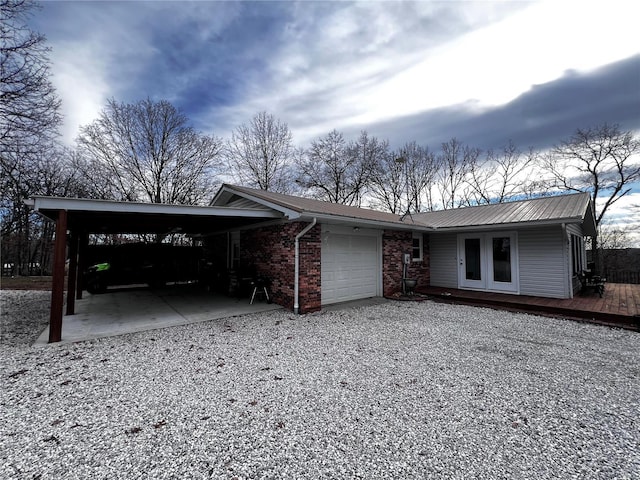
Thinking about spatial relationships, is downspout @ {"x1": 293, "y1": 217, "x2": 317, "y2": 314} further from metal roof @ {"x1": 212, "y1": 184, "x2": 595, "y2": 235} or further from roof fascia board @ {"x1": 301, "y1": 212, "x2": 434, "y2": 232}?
metal roof @ {"x1": 212, "y1": 184, "x2": 595, "y2": 235}

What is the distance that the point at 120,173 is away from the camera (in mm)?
15930

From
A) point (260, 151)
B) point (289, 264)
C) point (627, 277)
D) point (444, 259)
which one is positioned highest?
point (260, 151)

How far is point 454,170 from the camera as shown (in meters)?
21.2

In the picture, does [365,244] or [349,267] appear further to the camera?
[365,244]

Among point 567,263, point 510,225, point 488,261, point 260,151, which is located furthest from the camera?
point 260,151

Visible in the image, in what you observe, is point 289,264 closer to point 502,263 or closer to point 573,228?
point 502,263

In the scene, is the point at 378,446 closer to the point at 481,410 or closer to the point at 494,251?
the point at 481,410

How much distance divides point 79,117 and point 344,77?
13518mm

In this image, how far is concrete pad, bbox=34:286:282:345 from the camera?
5.59m

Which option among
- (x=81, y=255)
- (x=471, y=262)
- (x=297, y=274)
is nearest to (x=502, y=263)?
(x=471, y=262)

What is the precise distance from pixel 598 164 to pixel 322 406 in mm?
23717

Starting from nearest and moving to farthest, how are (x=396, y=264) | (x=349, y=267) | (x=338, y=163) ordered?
1. (x=349, y=267)
2. (x=396, y=264)
3. (x=338, y=163)

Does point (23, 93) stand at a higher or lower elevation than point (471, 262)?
higher

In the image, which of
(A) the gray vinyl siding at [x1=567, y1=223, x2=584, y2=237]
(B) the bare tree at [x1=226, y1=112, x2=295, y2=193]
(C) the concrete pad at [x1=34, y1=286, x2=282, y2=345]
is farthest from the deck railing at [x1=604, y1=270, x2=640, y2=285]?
(B) the bare tree at [x1=226, y1=112, x2=295, y2=193]
